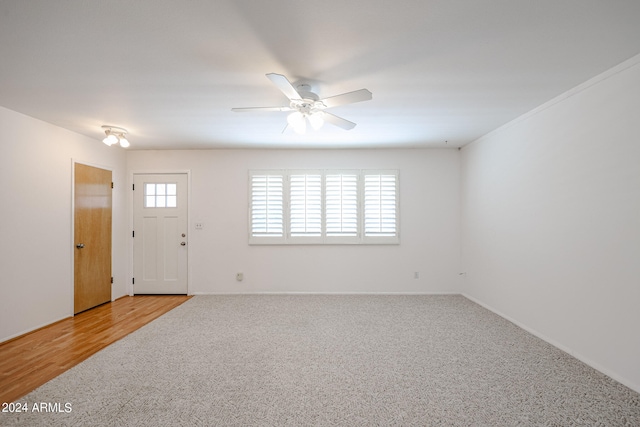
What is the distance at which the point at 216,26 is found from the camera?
1.82m

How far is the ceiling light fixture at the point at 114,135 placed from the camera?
12.4 ft

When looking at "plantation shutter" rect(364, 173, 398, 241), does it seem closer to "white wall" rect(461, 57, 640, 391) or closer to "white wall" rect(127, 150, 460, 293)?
"white wall" rect(127, 150, 460, 293)

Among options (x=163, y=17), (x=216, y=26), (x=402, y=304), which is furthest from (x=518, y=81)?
(x=402, y=304)

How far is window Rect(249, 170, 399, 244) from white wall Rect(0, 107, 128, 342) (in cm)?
245

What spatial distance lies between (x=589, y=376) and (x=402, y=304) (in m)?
2.23

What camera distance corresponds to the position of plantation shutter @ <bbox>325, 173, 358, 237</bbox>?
5.06 m

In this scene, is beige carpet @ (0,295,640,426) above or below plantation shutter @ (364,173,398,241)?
below

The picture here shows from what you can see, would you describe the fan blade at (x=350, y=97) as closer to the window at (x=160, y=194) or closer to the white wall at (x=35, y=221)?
the white wall at (x=35, y=221)

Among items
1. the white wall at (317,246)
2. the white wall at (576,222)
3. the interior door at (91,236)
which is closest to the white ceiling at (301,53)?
the white wall at (576,222)

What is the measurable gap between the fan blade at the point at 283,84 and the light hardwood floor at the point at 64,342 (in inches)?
113

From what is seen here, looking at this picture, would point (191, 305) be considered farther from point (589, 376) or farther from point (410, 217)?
point (589, 376)

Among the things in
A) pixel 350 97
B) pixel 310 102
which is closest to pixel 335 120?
pixel 310 102

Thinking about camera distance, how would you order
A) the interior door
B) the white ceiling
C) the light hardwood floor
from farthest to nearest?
the interior door, the light hardwood floor, the white ceiling

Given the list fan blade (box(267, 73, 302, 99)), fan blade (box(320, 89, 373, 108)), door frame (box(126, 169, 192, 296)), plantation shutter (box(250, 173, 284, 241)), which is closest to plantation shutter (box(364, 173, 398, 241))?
plantation shutter (box(250, 173, 284, 241))
